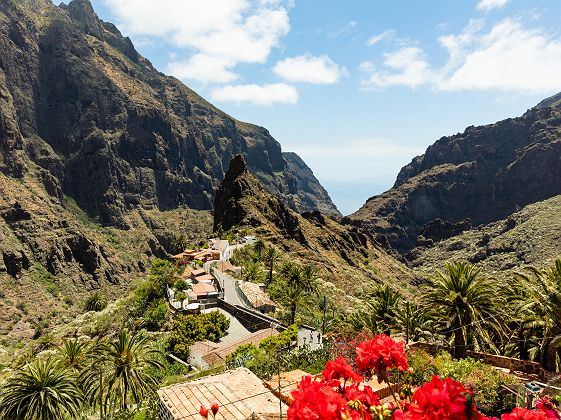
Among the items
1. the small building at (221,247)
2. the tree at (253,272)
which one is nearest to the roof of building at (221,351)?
the tree at (253,272)

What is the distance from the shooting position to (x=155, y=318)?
5331cm

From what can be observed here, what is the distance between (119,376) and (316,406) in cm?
2134

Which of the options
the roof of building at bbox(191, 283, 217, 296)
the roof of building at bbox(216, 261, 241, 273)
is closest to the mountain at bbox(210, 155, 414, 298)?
the roof of building at bbox(216, 261, 241, 273)

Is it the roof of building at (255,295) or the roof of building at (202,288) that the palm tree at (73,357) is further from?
the roof of building at (202,288)

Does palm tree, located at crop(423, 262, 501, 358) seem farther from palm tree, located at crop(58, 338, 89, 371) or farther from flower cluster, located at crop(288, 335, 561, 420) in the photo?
palm tree, located at crop(58, 338, 89, 371)

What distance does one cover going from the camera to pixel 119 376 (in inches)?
925

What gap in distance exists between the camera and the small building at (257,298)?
58.0 metres

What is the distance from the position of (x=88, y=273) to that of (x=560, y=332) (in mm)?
170704

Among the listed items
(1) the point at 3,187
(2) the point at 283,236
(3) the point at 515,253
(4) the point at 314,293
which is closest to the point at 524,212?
(3) the point at 515,253

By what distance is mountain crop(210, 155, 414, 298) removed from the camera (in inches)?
3959

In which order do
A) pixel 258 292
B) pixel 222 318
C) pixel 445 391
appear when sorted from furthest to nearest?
pixel 258 292 → pixel 222 318 → pixel 445 391

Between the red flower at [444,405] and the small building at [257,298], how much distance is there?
177ft

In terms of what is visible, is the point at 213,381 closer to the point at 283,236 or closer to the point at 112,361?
the point at 112,361

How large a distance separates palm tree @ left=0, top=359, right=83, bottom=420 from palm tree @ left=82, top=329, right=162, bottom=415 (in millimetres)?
985
